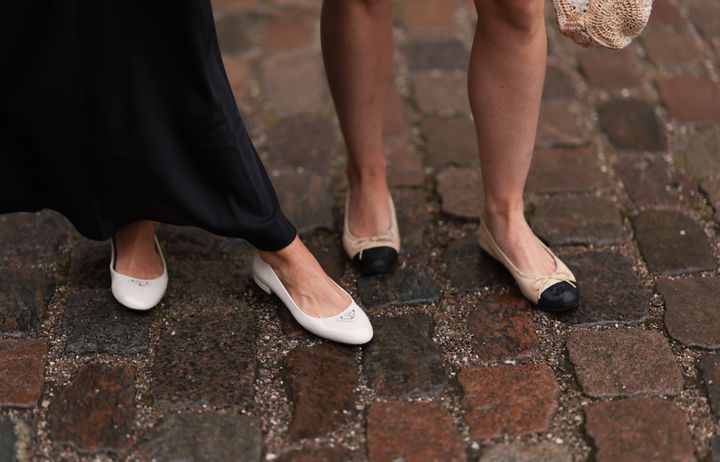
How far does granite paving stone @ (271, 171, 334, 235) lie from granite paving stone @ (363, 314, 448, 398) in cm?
48

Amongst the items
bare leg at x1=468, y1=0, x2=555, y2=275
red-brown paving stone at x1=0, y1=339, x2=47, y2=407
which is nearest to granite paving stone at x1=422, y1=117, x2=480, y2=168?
bare leg at x1=468, y1=0, x2=555, y2=275

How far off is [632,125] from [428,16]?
106cm

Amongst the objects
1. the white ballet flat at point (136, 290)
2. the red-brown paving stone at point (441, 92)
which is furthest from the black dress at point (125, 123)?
the red-brown paving stone at point (441, 92)

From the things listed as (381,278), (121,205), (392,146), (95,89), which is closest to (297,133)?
(392,146)

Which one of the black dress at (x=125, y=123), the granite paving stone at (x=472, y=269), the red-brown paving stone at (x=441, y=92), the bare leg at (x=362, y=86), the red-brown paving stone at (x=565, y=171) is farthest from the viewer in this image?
the red-brown paving stone at (x=441, y=92)

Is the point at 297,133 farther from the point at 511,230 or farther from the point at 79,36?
the point at 79,36

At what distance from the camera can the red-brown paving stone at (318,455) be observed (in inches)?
79.4

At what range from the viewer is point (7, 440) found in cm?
206

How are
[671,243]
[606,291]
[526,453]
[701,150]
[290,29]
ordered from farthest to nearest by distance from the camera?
[290,29]
[701,150]
[671,243]
[606,291]
[526,453]

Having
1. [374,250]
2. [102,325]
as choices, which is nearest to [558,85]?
[374,250]

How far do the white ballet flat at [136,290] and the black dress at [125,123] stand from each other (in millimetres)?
177

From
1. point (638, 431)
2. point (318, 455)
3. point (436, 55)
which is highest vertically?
point (638, 431)

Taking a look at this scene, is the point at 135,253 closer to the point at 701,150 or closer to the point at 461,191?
the point at 461,191

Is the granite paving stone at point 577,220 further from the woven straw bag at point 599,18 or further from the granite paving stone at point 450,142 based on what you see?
the woven straw bag at point 599,18
